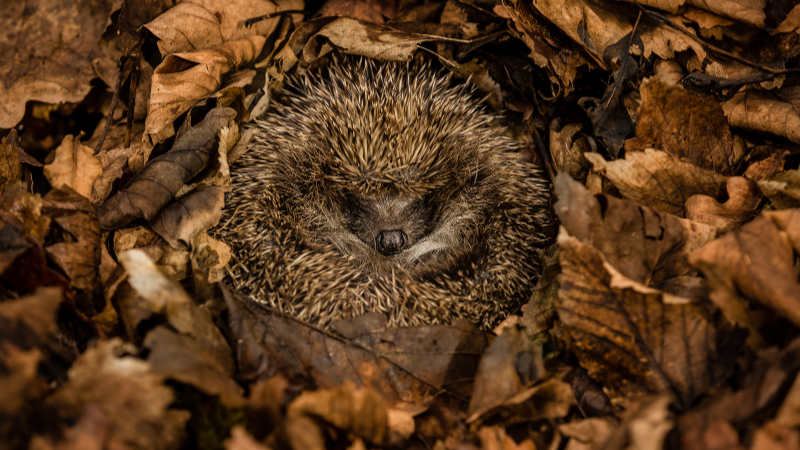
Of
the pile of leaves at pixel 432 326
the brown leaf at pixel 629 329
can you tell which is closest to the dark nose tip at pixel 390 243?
the pile of leaves at pixel 432 326

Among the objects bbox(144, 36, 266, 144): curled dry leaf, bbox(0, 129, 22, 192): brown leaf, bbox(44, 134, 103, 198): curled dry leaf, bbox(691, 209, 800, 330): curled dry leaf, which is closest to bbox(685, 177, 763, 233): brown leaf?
bbox(691, 209, 800, 330): curled dry leaf

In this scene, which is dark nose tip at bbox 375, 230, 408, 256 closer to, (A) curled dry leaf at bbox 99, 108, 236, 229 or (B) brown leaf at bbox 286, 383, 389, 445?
(A) curled dry leaf at bbox 99, 108, 236, 229

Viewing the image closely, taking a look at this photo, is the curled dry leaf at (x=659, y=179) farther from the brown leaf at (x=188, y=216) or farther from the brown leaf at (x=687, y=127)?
the brown leaf at (x=188, y=216)

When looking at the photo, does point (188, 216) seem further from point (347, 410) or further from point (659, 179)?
point (659, 179)

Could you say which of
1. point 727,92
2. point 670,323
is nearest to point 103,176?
point 670,323

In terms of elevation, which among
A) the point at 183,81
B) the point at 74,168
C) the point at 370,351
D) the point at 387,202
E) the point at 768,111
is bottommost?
the point at 387,202

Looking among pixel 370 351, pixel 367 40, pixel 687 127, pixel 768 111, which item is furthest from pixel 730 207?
pixel 367 40

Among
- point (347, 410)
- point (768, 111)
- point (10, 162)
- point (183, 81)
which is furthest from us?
point (183, 81)
